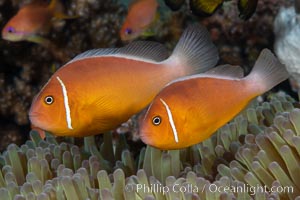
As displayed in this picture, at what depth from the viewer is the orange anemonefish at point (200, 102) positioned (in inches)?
71.1

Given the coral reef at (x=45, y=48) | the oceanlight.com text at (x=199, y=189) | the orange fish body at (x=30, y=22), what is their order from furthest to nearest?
1. the coral reef at (x=45, y=48)
2. the orange fish body at (x=30, y=22)
3. the oceanlight.com text at (x=199, y=189)

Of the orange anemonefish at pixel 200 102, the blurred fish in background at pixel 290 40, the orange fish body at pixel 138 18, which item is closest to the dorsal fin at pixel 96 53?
the orange anemonefish at pixel 200 102

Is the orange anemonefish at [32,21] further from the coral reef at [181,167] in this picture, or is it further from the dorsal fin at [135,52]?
the dorsal fin at [135,52]

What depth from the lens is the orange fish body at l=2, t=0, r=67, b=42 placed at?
12.1 feet

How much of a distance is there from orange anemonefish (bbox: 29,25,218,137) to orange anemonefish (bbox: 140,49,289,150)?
0.15m

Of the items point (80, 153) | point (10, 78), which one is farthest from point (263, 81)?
point (10, 78)

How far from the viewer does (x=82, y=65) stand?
2027 millimetres

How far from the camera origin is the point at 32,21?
380 cm

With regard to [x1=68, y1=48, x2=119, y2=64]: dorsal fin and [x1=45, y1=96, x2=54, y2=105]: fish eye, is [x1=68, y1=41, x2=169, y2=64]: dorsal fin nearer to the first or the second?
[x1=68, y1=48, x2=119, y2=64]: dorsal fin

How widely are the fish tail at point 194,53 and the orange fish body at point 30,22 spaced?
2036 mm

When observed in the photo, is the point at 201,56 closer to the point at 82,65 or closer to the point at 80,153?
the point at 82,65

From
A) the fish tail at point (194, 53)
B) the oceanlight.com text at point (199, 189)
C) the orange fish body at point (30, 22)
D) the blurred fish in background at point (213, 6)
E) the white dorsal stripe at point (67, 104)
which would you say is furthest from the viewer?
the orange fish body at point (30, 22)

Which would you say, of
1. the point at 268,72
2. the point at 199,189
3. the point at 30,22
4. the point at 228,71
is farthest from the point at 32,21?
the point at 199,189

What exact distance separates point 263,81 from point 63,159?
115 centimetres
